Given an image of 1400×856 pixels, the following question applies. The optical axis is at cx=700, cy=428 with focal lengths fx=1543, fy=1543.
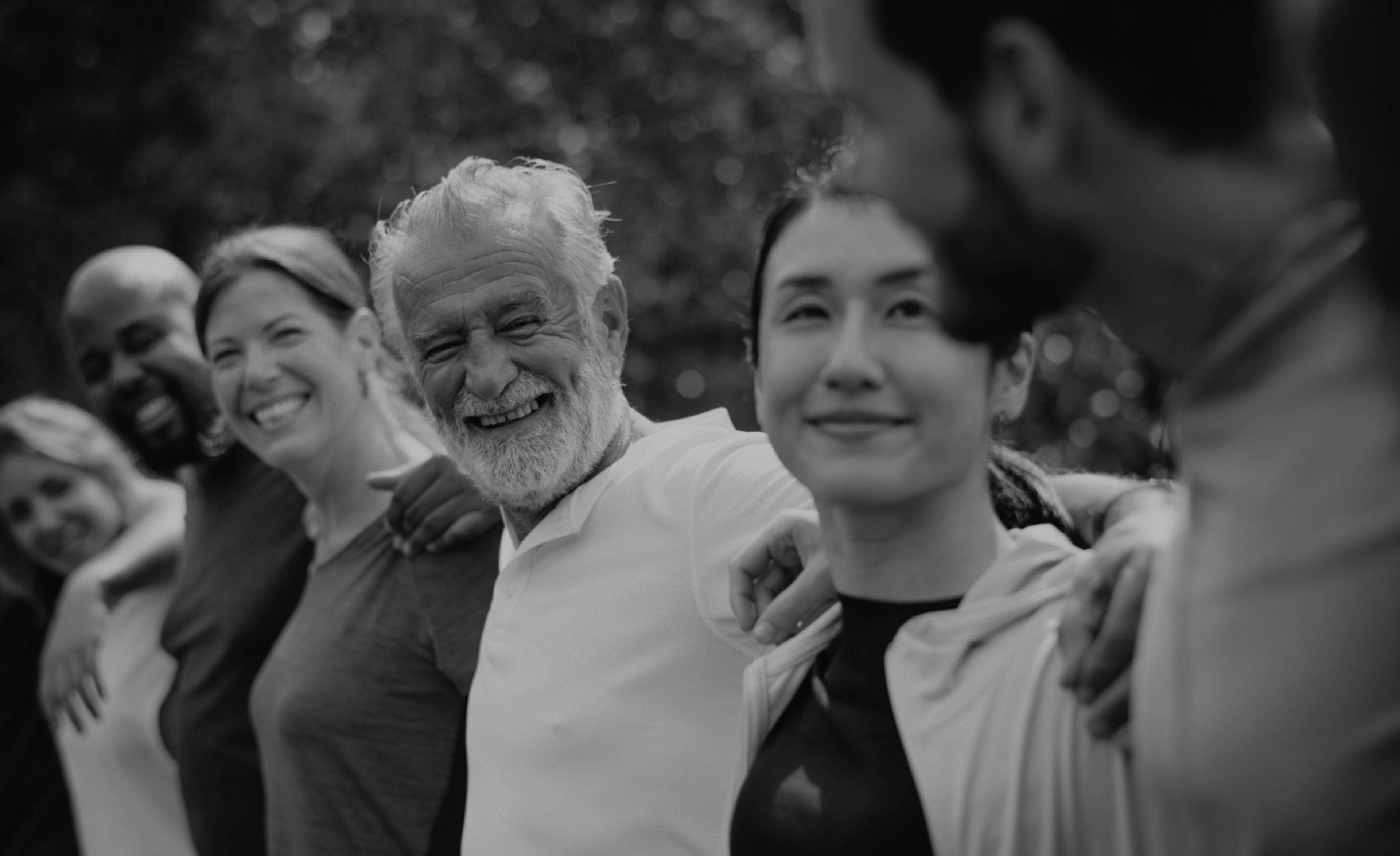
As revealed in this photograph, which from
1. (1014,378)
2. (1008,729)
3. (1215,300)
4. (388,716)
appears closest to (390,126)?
(388,716)

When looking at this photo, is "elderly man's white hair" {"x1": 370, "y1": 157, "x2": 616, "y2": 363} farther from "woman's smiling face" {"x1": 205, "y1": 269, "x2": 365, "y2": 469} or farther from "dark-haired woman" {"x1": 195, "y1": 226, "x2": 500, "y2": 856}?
"woman's smiling face" {"x1": 205, "y1": 269, "x2": 365, "y2": 469}

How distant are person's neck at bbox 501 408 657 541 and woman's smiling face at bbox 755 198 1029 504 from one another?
0.87 metres

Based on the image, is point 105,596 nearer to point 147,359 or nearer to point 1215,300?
point 147,359

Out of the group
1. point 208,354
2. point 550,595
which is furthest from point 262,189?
point 550,595

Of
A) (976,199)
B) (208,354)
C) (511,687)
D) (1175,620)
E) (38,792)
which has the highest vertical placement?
(208,354)

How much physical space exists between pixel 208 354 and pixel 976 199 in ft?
9.60

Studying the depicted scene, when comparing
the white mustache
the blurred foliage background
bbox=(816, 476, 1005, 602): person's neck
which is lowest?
bbox=(816, 476, 1005, 602): person's neck

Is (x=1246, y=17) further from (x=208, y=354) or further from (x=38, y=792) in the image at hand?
(x=38, y=792)

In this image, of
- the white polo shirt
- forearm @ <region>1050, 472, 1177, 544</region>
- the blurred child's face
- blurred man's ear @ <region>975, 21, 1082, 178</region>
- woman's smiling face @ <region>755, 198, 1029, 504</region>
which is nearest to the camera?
blurred man's ear @ <region>975, 21, 1082, 178</region>

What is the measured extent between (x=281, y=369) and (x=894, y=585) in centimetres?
211

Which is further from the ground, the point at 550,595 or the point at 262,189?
the point at 262,189

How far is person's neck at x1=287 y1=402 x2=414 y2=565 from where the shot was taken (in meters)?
3.39

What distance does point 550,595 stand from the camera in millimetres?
2504

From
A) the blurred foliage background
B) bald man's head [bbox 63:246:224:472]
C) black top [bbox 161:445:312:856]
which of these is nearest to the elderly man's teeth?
black top [bbox 161:445:312:856]
